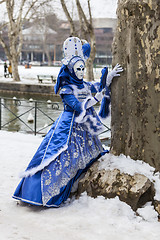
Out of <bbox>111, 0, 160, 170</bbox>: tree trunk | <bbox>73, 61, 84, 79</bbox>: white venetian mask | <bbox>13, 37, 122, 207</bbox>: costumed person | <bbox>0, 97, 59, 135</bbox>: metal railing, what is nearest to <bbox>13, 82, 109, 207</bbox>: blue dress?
<bbox>13, 37, 122, 207</bbox>: costumed person

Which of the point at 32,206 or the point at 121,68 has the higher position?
the point at 121,68

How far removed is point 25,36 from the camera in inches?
2210

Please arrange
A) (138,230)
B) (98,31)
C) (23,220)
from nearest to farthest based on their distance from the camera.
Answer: (138,230), (23,220), (98,31)

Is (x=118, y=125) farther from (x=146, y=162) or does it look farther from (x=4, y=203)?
(x=4, y=203)

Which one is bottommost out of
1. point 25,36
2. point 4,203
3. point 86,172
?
point 4,203

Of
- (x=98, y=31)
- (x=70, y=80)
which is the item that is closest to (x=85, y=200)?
(x=70, y=80)

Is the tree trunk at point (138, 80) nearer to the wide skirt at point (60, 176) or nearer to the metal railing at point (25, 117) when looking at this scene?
the wide skirt at point (60, 176)

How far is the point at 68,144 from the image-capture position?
3.36m

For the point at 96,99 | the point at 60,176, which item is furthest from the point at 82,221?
the point at 96,99

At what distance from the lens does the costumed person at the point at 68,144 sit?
3.29m

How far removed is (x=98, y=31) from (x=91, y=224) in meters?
60.8

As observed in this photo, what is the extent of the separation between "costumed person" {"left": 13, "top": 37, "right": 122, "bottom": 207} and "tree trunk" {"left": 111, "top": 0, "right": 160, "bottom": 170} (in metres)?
0.18

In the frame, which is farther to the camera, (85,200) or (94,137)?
(94,137)

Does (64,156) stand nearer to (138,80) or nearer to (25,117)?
(138,80)
